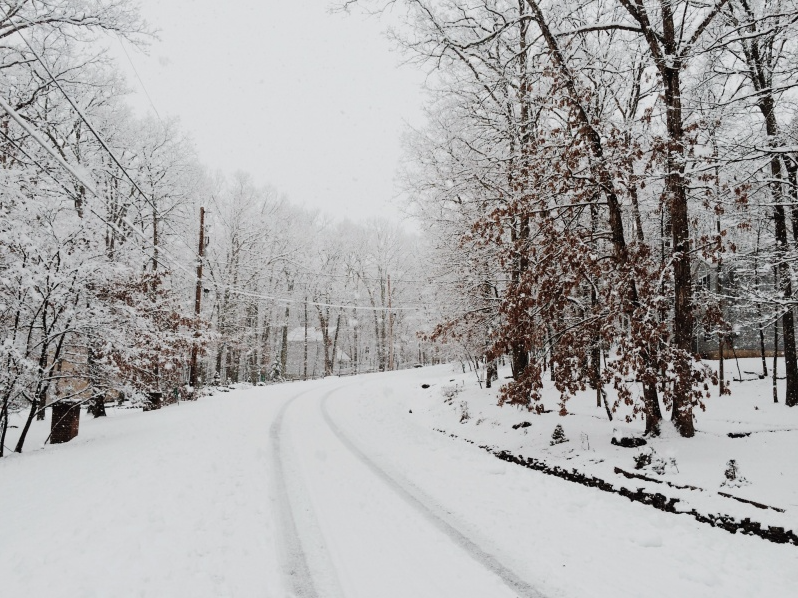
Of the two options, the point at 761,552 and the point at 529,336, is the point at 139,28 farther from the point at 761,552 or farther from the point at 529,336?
the point at 761,552

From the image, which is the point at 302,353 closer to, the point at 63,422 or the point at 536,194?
the point at 63,422

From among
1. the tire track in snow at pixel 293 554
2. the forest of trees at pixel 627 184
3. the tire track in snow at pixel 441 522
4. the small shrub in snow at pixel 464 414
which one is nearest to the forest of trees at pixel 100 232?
the tire track in snow at pixel 293 554

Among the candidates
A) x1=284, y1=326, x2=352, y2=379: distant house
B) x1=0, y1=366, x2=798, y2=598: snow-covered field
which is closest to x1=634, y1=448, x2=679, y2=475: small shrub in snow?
x1=0, y1=366, x2=798, y2=598: snow-covered field

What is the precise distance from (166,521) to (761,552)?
270 inches

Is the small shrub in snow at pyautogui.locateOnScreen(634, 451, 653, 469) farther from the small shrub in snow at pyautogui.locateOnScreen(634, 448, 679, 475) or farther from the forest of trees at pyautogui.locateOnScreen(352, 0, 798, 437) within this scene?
the forest of trees at pyautogui.locateOnScreen(352, 0, 798, 437)

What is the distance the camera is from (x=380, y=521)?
18.0 feet

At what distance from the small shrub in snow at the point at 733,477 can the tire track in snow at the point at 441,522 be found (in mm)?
3871

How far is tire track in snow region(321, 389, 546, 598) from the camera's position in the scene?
401 cm

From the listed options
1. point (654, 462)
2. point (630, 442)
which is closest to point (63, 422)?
point (630, 442)

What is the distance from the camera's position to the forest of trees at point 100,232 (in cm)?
969

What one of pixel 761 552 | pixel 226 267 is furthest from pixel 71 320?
pixel 226 267

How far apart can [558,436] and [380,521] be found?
502 cm

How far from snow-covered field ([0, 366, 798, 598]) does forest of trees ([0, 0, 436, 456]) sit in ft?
8.36

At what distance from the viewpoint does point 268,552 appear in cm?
468
